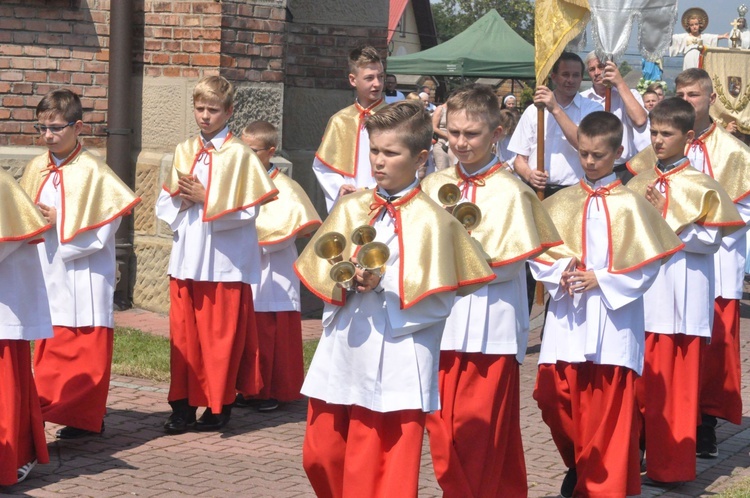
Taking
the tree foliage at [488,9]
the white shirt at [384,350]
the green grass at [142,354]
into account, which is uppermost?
the tree foliage at [488,9]

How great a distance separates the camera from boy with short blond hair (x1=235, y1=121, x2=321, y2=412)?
329 inches

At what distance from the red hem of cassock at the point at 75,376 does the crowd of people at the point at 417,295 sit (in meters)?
0.01

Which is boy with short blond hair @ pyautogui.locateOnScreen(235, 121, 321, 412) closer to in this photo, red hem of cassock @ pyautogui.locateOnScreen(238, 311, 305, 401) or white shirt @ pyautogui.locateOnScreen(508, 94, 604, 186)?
red hem of cassock @ pyautogui.locateOnScreen(238, 311, 305, 401)

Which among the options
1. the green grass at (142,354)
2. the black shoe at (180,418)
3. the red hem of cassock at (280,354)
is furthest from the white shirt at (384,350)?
the green grass at (142,354)

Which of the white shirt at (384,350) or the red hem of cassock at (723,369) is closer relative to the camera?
the white shirt at (384,350)

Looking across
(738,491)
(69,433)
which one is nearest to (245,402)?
(69,433)

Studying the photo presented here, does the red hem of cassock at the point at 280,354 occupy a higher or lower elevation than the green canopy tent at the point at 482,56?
lower

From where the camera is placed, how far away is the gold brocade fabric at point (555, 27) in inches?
352

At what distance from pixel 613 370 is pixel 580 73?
Answer: 12.0 ft

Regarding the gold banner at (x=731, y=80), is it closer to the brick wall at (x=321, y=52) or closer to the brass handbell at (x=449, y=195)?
the brick wall at (x=321, y=52)

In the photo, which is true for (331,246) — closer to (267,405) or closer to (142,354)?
(267,405)

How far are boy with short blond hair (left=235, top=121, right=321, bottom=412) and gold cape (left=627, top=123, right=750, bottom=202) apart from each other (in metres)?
2.20

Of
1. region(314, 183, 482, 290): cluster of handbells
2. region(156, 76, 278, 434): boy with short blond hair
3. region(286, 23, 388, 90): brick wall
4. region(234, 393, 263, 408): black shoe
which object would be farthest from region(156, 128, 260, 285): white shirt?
region(286, 23, 388, 90): brick wall

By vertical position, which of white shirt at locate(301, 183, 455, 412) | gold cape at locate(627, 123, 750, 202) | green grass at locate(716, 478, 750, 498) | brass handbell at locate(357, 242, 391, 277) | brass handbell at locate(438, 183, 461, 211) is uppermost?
gold cape at locate(627, 123, 750, 202)
